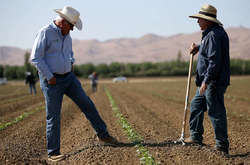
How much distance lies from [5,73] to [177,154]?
3593 inches

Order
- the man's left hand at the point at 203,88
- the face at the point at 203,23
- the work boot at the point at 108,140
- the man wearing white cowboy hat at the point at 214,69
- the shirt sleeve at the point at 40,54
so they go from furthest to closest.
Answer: the work boot at the point at 108,140, the face at the point at 203,23, the man's left hand at the point at 203,88, the man wearing white cowboy hat at the point at 214,69, the shirt sleeve at the point at 40,54

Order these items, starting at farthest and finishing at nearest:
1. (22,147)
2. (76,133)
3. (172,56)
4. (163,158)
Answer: (172,56), (76,133), (22,147), (163,158)

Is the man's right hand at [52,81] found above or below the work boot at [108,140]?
above

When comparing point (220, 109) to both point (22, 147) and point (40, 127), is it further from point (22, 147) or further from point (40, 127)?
point (40, 127)

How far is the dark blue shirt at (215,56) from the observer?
4785mm

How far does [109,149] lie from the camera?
5188 millimetres

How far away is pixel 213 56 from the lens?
15.7 ft

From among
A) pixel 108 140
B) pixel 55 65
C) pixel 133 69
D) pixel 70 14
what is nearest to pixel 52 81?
pixel 55 65

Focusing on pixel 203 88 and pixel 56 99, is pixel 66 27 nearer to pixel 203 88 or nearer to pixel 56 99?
pixel 56 99

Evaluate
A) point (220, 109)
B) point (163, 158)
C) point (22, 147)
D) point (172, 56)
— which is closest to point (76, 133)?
point (22, 147)

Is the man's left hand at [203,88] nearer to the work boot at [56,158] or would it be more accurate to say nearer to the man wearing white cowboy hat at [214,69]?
the man wearing white cowboy hat at [214,69]

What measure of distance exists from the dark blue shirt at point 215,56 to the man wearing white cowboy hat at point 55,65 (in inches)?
84.8

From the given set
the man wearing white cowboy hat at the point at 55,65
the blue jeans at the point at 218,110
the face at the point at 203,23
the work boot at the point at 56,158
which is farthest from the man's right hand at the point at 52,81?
the face at the point at 203,23

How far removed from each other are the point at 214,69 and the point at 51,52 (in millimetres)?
2678
